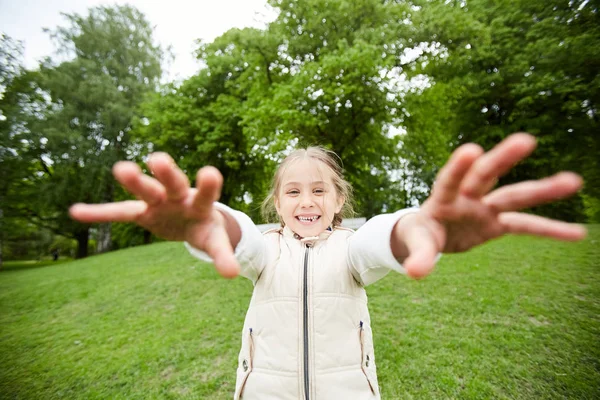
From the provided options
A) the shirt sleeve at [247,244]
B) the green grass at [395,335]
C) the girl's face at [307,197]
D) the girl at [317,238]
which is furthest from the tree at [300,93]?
the shirt sleeve at [247,244]

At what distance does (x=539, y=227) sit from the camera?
85 centimetres

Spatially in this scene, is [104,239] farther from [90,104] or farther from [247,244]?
[247,244]

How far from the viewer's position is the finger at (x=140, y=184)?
33.6 inches

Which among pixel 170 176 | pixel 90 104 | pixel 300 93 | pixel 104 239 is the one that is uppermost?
pixel 90 104

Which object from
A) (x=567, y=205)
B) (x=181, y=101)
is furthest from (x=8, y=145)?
(x=567, y=205)

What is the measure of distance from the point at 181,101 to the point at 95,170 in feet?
21.9

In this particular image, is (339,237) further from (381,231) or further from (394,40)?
(394,40)

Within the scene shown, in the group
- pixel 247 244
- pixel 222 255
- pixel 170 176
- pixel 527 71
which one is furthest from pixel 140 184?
pixel 527 71

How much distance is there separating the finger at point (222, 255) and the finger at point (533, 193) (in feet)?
2.60

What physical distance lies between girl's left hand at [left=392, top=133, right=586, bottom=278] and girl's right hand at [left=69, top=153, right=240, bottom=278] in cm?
62

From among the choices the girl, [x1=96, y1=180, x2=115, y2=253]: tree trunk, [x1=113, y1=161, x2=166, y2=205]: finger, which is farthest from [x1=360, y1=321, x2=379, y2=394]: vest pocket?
[x1=96, y1=180, x2=115, y2=253]: tree trunk

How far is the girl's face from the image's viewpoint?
1816 mm

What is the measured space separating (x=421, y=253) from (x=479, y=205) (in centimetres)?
24

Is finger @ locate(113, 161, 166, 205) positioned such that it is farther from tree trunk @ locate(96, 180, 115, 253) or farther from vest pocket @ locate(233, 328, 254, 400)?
tree trunk @ locate(96, 180, 115, 253)
